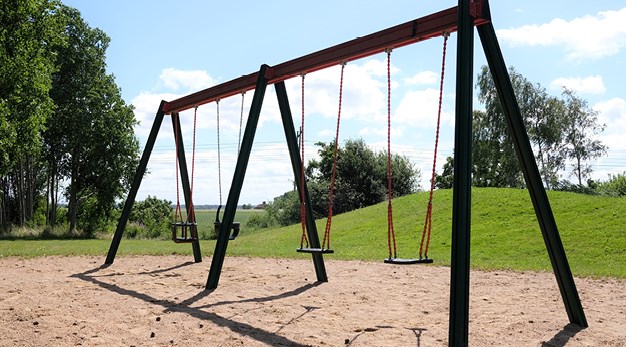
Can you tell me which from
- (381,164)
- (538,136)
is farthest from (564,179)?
(381,164)

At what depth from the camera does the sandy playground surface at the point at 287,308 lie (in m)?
5.03

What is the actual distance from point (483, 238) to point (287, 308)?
11200 millimetres

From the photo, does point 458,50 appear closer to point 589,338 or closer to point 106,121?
point 589,338

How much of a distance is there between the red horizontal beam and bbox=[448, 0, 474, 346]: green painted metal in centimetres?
48

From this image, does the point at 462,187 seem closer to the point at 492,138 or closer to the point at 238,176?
the point at 238,176

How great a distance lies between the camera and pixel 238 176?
7465 millimetres

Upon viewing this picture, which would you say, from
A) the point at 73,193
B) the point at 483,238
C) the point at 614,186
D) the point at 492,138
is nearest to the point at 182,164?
the point at 483,238

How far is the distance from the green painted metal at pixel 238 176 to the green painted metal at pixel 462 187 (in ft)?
11.3

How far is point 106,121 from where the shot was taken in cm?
2697

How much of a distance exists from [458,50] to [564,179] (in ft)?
128

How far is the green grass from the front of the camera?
42.4 ft

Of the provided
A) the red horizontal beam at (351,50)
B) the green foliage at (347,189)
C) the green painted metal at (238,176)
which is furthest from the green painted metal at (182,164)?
the green foliage at (347,189)

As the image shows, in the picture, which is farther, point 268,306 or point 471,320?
point 268,306

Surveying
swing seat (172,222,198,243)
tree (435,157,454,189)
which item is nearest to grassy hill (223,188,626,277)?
swing seat (172,222,198,243)
